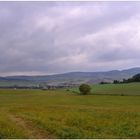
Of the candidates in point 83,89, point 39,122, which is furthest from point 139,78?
point 39,122

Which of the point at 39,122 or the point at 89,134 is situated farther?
the point at 39,122

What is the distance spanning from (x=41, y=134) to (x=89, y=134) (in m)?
2.66

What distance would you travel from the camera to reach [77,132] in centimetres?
1797

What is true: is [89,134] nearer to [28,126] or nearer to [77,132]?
[77,132]

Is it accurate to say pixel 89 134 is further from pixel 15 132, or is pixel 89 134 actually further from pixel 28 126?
pixel 28 126

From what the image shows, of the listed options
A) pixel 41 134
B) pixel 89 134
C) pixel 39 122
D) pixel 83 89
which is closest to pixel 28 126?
pixel 39 122

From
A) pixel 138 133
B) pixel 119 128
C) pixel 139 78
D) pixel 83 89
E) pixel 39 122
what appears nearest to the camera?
pixel 138 133

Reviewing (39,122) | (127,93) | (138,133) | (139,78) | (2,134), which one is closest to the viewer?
(2,134)

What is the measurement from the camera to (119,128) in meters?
20.5

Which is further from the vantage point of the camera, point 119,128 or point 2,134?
point 119,128

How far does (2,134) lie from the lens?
55.4 feet

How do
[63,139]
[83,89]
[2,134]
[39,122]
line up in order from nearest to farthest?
1. [63,139]
2. [2,134]
3. [39,122]
4. [83,89]

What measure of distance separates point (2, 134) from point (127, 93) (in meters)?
77.1

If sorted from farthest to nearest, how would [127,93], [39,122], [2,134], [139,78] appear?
[139,78]
[127,93]
[39,122]
[2,134]
